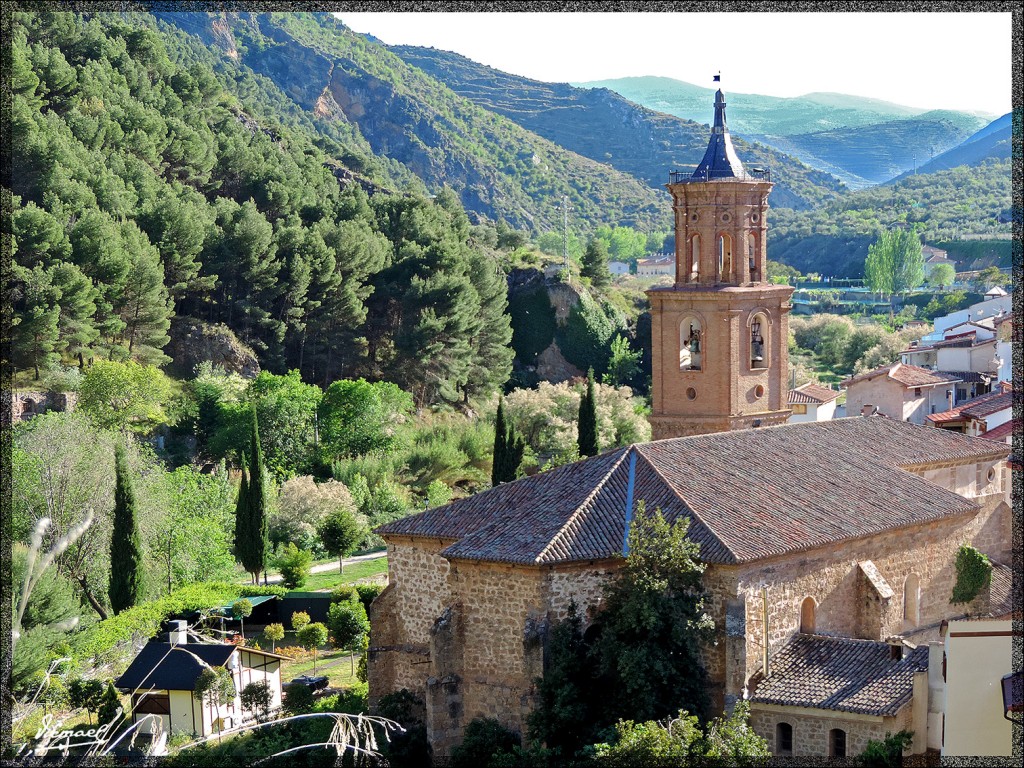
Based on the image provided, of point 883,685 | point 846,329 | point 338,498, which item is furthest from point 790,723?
point 846,329

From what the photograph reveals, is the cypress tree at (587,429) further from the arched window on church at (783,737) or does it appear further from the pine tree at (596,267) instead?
the pine tree at (596,267)

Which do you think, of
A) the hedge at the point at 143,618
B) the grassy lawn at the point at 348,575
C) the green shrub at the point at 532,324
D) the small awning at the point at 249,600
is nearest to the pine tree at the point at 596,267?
the green shrub at the point at 532,324

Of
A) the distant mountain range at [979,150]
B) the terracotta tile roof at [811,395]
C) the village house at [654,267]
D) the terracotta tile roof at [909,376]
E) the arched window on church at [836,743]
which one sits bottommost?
the arched window on church at [836,743]

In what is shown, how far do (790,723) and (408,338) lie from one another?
37895mm

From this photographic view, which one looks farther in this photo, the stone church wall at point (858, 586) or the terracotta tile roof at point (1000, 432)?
the terracotta tile roof at point (1000, 432)

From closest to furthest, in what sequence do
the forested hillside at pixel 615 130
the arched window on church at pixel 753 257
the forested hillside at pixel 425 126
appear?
the arched window on church at pixel 753 257 < the forested hillside at pixel 425 126 < the forested hillside at pixel 615 130

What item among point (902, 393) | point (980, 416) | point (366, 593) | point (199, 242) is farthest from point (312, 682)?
point (902, 393)

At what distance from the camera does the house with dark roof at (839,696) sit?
1784 centimetres

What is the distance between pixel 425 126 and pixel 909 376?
265 feet

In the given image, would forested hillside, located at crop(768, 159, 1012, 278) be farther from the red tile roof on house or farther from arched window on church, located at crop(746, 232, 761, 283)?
arched window on church, located at crop(746, 232, 761, 283)

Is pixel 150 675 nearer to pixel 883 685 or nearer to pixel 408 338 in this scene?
pixel 883 685

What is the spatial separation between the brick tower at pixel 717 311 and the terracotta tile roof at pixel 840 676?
984 centimetres

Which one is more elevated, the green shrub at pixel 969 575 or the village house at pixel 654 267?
the village house at pixel 654 267

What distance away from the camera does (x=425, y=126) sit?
405 feet
